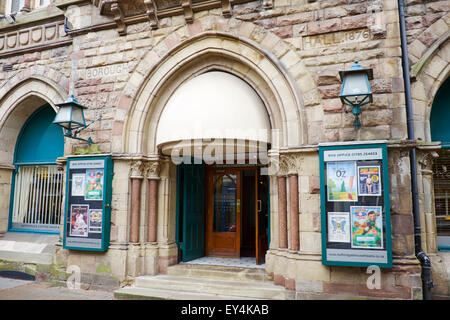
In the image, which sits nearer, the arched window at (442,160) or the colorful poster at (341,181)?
the colorful poster at (341,181)

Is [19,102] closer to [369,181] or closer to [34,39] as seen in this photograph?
[34,39]

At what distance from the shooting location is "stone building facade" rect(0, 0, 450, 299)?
5.45m

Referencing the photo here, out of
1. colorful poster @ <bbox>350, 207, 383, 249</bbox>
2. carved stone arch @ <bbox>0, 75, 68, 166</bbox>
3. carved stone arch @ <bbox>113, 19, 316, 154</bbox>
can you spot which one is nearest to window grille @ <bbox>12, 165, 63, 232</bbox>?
carved stone arch @ <bbox>0, 75, 68, 166</bbox>

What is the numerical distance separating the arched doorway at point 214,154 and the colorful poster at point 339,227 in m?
1.90

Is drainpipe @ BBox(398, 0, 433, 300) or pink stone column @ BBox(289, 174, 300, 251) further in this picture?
pink stone column @ BBox(289, 174, 300, 251)

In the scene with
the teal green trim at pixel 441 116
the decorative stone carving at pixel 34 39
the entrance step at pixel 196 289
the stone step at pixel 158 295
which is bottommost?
the stone step at pixel 158 295

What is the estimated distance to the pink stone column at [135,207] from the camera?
22.1 feet

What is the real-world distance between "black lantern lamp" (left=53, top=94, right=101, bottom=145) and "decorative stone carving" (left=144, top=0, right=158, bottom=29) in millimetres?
2320

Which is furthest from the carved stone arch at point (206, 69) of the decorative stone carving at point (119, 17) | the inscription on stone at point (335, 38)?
the decorative stone carving at point (119, 17)

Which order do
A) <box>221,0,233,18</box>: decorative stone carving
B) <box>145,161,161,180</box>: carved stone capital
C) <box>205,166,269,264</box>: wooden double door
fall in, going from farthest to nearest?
<box>205,166,269,264</box>: wooden double door → <box>145,161,161,180</box>: carved stone capital → <box>221,0,233,18</box>: decorative stone carving

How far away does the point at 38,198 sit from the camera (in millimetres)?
8891

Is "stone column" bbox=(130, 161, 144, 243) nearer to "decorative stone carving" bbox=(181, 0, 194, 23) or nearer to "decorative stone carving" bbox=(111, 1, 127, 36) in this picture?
"decorative stone carving" bbox=(111, 1, 127, 36)

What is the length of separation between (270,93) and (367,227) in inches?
118

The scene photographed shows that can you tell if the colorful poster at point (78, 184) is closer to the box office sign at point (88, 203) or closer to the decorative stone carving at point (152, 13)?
the box office sign at point (88, 203)
